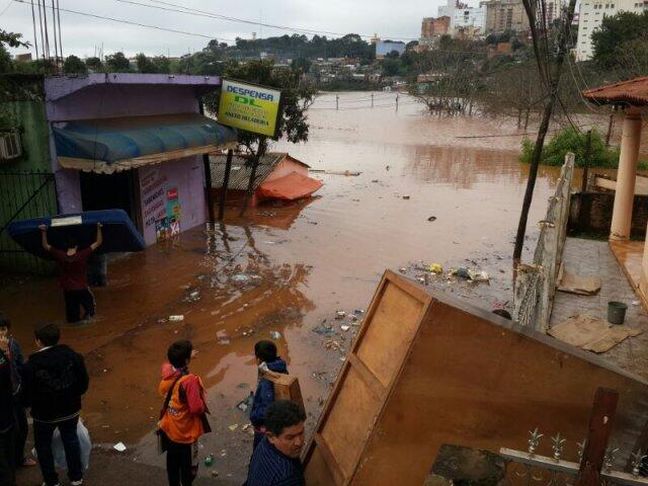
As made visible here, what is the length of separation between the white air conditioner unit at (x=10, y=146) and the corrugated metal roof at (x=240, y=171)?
8798 mm

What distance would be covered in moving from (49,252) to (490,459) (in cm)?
729

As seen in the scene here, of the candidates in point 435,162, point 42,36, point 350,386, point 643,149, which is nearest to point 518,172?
point 435,162

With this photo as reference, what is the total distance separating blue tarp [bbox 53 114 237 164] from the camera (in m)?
9.83

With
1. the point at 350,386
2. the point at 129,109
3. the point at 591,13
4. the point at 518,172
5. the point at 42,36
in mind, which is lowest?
the point at 518,172

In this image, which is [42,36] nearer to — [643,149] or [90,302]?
[90,302]

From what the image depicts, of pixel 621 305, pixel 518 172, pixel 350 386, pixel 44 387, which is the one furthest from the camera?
pixel 518 172

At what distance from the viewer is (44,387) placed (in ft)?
13.4

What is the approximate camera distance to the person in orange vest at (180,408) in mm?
4102

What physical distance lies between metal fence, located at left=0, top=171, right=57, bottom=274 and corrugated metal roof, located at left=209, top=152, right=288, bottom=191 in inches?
333

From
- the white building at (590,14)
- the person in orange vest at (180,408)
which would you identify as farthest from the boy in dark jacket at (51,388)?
the white building at (590,14)

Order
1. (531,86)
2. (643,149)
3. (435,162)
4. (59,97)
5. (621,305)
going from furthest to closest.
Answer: (531,86) < (643,149) < (435,162) < (59,97) < (621,305)

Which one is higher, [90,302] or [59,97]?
[59,97]

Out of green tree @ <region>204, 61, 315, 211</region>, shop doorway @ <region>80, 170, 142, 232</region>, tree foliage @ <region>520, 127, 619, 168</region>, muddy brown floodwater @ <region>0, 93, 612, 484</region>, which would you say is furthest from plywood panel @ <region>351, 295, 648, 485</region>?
tree foliage @ <region>520, 127, 619, 168</region>

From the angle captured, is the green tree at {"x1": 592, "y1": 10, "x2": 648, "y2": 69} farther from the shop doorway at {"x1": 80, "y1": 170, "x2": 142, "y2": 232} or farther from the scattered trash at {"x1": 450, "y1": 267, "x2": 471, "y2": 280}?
the shop doorway at {"x1": 80, "y1": 170, "x2": 142, "y2": 232}
